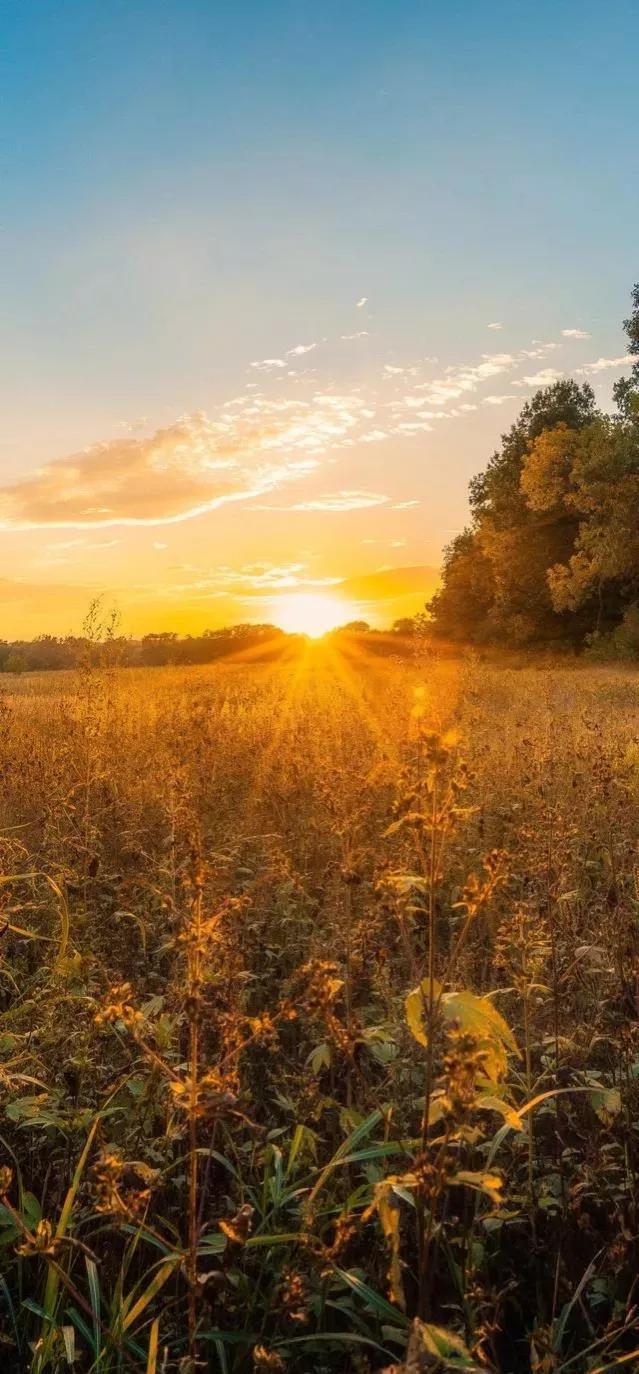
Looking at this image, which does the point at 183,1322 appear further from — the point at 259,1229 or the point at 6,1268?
the point at 6,1268

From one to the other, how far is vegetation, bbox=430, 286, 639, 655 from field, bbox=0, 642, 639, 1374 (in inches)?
1059

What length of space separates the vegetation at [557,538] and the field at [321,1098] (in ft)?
88.2

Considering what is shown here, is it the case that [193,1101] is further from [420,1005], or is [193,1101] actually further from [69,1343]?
[69,1343]

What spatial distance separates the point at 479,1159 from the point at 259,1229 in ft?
2.94

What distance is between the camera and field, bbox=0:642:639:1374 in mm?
1764

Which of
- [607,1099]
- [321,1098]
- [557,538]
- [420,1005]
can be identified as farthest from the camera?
[557,538]

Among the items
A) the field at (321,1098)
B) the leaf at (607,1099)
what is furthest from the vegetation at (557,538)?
the leaf at (607,1099)

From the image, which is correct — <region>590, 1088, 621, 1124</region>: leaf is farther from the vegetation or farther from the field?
the vegetation

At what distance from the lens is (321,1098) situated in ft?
9.67

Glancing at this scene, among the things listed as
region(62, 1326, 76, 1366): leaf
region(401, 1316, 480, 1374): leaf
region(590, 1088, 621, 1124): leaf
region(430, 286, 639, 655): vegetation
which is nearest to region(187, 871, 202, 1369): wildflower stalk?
region(62, 1326, 76, 1366): leaf

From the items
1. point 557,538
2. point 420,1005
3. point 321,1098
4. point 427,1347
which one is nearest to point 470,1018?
point 420,1005

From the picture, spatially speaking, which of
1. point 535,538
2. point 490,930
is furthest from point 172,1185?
point 535,538

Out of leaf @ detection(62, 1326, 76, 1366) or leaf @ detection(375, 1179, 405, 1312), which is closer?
leaf @ detection(375, 1179, 405, 1312)

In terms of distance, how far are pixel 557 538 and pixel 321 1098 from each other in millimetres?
36439
